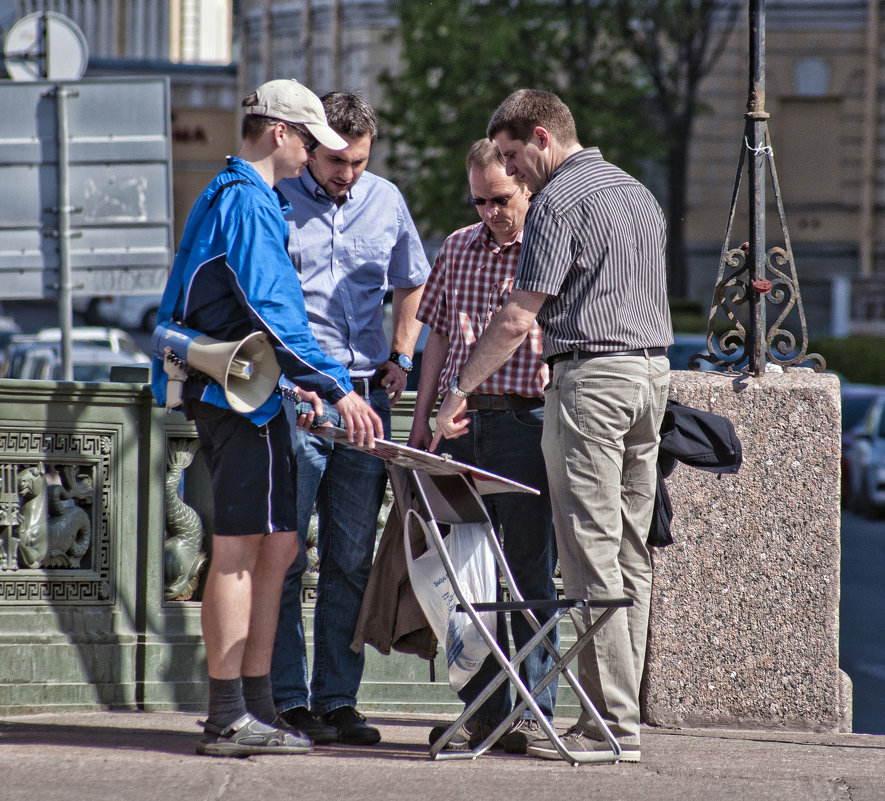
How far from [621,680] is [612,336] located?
1.13m

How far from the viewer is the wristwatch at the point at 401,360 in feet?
16.3

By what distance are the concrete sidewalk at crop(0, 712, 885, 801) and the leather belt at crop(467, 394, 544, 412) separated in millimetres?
Result: 1166

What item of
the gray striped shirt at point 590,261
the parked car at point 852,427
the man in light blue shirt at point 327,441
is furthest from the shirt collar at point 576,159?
the parked car at point 852,427

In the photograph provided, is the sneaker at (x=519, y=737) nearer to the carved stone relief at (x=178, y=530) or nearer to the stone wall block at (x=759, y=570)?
the stone wall block at (x=759, y=570)

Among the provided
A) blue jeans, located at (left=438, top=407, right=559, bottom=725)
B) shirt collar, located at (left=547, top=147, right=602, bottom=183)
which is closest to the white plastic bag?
blue jeans, located at (left=438, top=407, right=559, bottom=725)

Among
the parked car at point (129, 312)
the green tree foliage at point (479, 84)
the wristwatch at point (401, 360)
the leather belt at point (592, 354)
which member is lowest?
the wristwatch at point (401, 360)

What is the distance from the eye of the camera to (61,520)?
5242mm

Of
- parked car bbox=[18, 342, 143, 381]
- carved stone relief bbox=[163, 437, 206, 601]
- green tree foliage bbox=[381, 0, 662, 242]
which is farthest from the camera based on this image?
green tree foliage bbox=[381, 0, 662, 242]

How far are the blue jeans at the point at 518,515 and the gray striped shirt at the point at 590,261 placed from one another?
373 mm

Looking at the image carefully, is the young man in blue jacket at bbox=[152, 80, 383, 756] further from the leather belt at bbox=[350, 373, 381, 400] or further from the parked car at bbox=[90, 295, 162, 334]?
the parked car at bbox=[90, 295, 162, 334]

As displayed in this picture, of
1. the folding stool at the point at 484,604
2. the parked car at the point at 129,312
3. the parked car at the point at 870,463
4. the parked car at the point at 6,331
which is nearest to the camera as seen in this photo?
the folding stool at the point at 484,604

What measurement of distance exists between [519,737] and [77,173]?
17.1 ft

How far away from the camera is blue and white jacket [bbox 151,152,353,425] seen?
415 centimetres

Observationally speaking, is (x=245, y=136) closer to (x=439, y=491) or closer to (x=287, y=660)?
(x=439, y=491)
